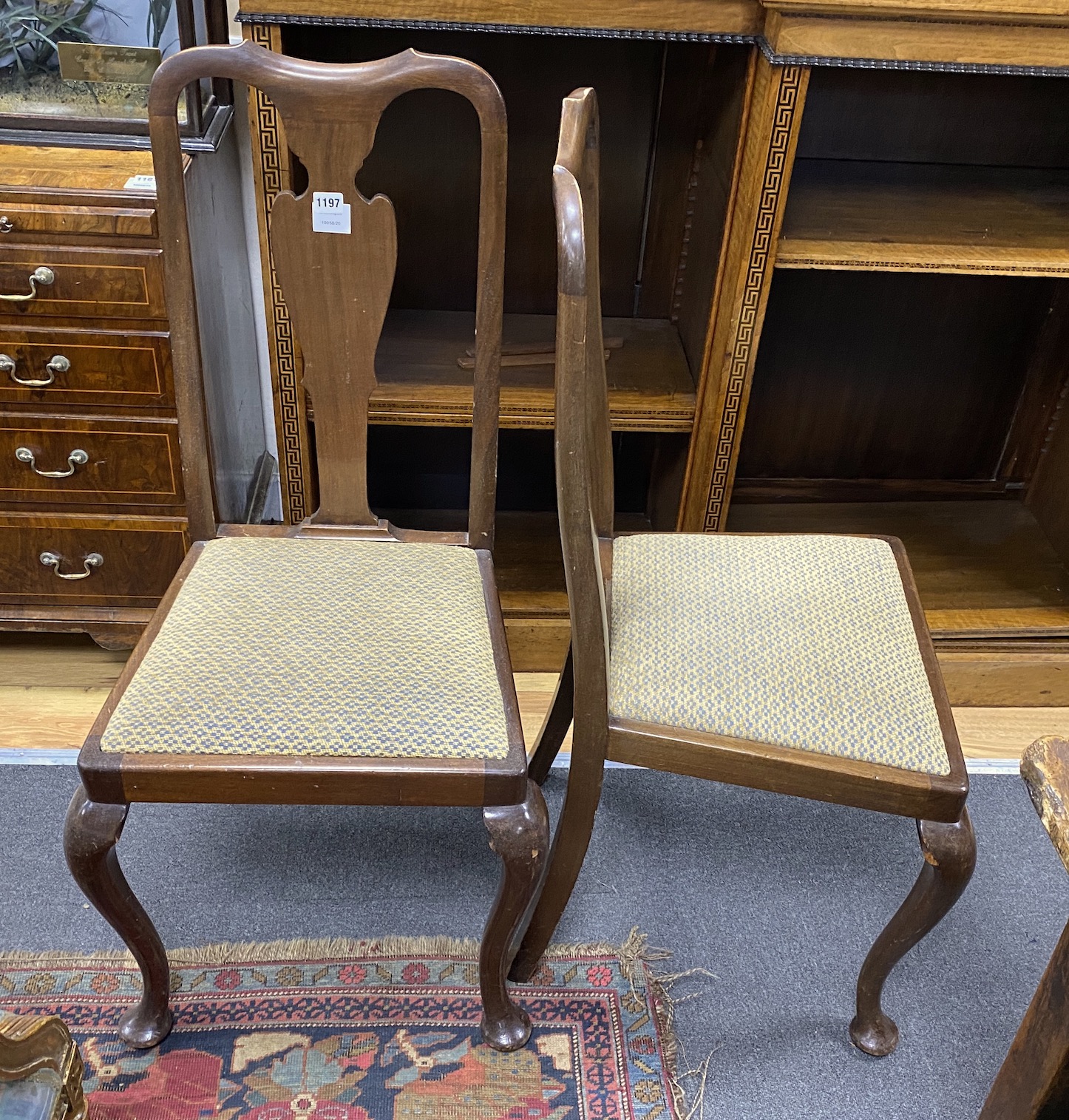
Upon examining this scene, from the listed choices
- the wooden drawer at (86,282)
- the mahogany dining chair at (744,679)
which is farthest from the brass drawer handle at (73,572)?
the mahogany dining chair at (744,679)

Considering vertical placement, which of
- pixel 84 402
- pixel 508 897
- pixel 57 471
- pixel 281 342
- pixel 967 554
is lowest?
pixel 967 554

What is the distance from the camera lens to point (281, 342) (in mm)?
1584

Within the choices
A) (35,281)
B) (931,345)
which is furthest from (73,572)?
(931,345)

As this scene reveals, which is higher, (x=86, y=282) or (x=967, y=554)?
(x=86, y=282)

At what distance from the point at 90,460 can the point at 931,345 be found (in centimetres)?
151

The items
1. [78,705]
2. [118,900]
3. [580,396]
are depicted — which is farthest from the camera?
[78,705]

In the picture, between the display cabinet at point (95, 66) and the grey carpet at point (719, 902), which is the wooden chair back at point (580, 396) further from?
the display cabinet at point (95, 66)

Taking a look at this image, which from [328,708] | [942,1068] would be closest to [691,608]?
[328,708]

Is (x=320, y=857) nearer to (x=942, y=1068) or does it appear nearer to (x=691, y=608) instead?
(x=691, y=608)

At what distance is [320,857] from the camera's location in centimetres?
159

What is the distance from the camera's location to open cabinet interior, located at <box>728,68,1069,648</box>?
1.68 m

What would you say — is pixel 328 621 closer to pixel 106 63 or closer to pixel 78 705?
pixel 78 705

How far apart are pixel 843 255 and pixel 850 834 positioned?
2.87 ft

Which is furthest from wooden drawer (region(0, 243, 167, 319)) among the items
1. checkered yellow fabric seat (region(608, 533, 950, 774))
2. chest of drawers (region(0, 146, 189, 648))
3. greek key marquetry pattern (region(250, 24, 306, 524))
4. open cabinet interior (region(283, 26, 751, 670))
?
checkered yellow fabric seat (region(608, 533, 950, 774))
